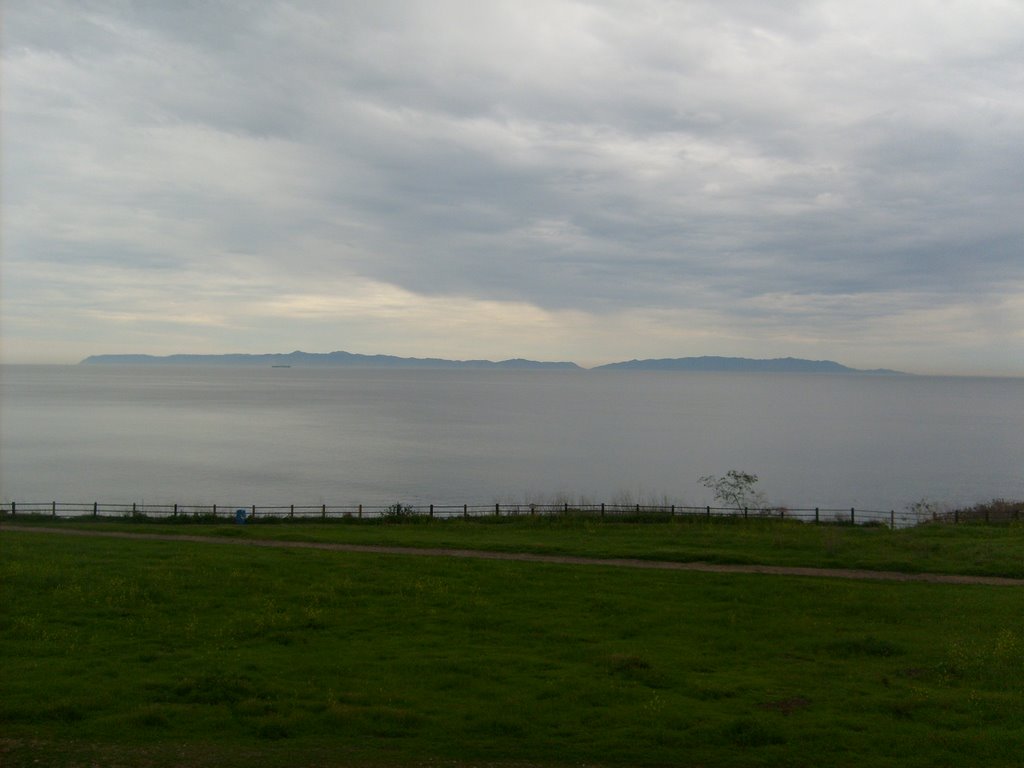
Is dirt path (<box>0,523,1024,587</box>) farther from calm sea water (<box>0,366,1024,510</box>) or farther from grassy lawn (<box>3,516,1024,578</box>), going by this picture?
calm sea water (<box>0,366,1024,510</box>)

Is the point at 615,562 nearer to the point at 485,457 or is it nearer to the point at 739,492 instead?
the point at 739,492

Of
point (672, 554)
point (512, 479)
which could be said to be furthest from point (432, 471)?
point (672, 554)

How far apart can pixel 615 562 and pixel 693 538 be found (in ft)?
18.8

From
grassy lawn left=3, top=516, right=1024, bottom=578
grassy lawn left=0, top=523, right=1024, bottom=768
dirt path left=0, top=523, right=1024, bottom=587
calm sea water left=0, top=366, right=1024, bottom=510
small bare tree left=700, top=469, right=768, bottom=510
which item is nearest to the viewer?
grassy lawn left=0, top=523, right=1024, bottom=768

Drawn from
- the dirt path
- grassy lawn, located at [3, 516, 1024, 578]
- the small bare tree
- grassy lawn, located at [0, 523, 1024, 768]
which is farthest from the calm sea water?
Result: grassy lawn, located at [0, 523, 1024, 768]

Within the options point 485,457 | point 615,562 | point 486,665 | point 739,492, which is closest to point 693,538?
point 615,562

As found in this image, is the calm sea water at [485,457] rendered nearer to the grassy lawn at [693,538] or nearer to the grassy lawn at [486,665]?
the grassy lawn at [693,538]

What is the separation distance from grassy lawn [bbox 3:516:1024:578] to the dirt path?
0.55 meters

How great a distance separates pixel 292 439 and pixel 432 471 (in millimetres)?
35623

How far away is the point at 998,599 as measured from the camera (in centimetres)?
2067

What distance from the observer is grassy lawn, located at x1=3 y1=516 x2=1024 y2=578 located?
26422 millimetres

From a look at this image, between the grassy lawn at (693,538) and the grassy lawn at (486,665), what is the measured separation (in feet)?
11.8

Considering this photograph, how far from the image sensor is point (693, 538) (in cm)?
3077

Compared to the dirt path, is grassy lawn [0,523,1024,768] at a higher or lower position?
lower
